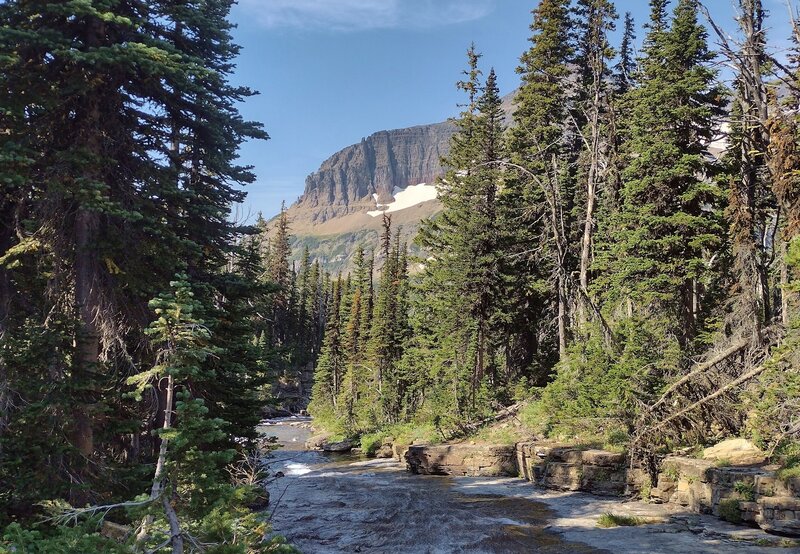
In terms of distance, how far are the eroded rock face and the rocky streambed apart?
3.36 ft

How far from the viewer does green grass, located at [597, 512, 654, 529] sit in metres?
13.0

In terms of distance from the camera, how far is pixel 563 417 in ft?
71.7

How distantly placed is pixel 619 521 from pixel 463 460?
→ 11593mm

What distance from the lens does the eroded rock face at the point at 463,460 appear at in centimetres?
2308

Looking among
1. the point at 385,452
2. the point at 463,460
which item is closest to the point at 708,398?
the point at 463,460

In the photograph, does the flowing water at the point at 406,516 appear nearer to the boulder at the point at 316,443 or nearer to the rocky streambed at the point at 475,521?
the rocky streambed at the point at 475,521

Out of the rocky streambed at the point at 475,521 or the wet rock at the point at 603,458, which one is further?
the wet rock at the point at 603,458

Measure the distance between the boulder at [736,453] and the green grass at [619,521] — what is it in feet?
8.98

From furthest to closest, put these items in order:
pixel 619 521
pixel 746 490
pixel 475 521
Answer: pixel 475 521 < pixel 619 521 < pixel 746 490

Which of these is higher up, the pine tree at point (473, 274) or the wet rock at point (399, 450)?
the pine tree at point (473, 274)

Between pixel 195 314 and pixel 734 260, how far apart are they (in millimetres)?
16497

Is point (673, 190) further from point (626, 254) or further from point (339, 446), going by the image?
point (339, 446)

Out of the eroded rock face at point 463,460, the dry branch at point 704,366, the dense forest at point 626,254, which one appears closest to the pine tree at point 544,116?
the dense forest at point 626,254

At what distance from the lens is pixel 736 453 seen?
1383 cm
